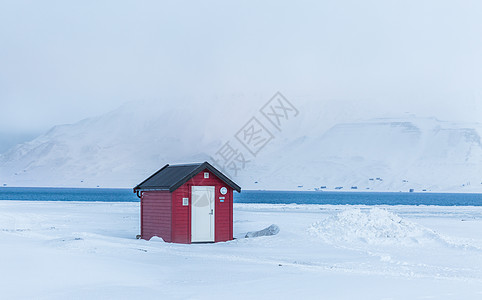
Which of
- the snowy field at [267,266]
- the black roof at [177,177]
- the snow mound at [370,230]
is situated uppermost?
the black roof at [177,177]

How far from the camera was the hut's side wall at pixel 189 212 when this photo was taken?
27.0 m

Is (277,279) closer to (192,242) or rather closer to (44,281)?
(44,281)

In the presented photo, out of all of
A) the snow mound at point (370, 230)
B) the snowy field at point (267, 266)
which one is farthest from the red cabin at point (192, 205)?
the snow mound at point (370, 230)

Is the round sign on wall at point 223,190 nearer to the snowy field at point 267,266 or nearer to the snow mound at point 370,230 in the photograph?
the snowy field at point 267,266

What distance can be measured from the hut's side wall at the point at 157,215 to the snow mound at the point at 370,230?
6353 millimetres

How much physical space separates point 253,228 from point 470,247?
15.0m

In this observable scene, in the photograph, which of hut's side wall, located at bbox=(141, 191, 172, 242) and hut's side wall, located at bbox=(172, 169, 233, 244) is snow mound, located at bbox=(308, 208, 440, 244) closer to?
hut's side wall, located at bbox=(172, 169, 233, 244)

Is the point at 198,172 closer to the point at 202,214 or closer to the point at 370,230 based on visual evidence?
the point at 202,214

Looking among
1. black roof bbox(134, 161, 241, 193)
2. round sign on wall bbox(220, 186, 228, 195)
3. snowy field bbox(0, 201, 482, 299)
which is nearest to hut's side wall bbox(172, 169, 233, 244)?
round sign on wall bbox(220, 186, 228, 195)

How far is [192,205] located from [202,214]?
24.5 inches

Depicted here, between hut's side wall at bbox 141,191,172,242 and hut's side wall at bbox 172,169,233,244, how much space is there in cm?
29

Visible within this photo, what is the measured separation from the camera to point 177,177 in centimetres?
2759

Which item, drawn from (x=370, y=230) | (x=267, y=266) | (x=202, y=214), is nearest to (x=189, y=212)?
(x=202, y=214)

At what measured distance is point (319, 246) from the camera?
Result: 84.3 feet
